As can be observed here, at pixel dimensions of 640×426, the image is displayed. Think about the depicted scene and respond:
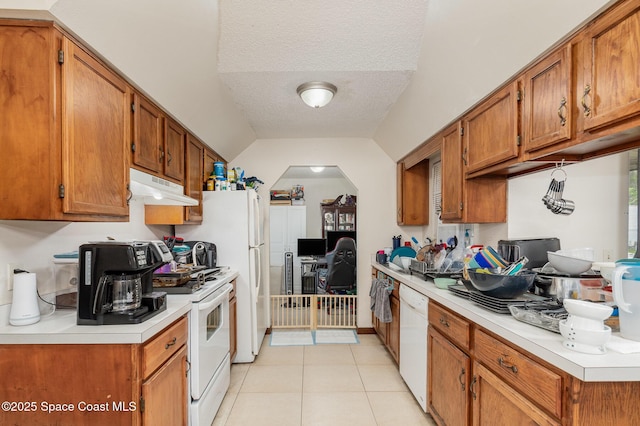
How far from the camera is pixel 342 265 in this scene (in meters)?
4.73

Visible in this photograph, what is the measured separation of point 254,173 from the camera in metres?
4.05

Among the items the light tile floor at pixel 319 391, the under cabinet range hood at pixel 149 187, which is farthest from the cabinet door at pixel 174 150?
the light tile floor at pixel 319 391

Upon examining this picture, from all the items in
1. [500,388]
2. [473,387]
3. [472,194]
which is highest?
[472,194]

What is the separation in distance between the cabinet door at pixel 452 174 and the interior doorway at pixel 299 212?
2.98 meters

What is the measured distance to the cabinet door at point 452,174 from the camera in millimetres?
2504

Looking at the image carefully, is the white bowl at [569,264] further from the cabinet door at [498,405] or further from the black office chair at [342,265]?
the black office chair at [342,265]

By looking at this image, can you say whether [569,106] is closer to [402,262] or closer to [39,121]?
[402,262]

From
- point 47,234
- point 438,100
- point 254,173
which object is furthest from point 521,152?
point 254,173

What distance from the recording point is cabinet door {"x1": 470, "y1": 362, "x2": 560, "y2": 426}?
1212 mm

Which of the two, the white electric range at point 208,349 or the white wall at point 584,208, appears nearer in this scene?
the white wall at point 584,208

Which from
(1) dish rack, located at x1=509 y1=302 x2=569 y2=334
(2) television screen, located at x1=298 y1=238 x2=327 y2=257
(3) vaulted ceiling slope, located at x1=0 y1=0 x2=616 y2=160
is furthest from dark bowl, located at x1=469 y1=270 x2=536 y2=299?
(2) television screen, located at x1=298 y1=238 x2=327 y2=257

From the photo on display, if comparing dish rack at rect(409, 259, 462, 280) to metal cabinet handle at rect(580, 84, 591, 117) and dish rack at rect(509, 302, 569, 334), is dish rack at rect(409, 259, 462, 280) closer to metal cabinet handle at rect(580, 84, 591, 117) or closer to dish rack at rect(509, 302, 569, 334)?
dish rack at rect(509, 302, 569, 334)

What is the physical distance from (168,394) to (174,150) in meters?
1.72

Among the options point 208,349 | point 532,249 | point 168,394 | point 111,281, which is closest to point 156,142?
point 111,281
